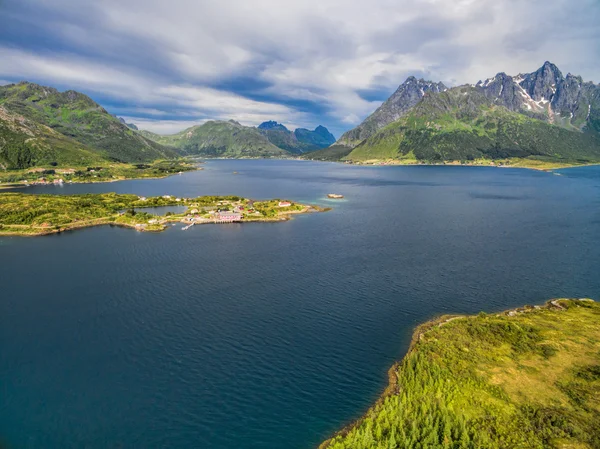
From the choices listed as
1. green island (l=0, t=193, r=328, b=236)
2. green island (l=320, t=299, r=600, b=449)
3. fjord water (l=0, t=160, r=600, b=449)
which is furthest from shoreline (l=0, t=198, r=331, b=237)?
green island (l=320, t=299, r=600, b=449)

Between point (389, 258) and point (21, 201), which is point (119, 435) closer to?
point (389, 258)

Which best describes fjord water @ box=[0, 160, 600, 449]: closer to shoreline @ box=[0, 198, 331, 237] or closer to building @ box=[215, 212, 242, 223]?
shoreline @ box=[0, 198, 331, 237]

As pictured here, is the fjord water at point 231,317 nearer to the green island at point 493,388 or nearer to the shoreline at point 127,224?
the green island at point 493,388

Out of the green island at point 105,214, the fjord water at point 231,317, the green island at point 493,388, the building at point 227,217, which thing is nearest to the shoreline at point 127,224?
the green island at point 105,214

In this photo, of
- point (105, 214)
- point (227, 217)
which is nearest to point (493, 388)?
point (227, 217)

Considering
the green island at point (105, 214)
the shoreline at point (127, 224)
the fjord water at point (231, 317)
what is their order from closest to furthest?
the fjord water at point (231, 317), the shoreline at point (127, 224), the green island at point (105, 214)

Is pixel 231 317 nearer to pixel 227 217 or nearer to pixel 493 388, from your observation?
pixel 493 388
